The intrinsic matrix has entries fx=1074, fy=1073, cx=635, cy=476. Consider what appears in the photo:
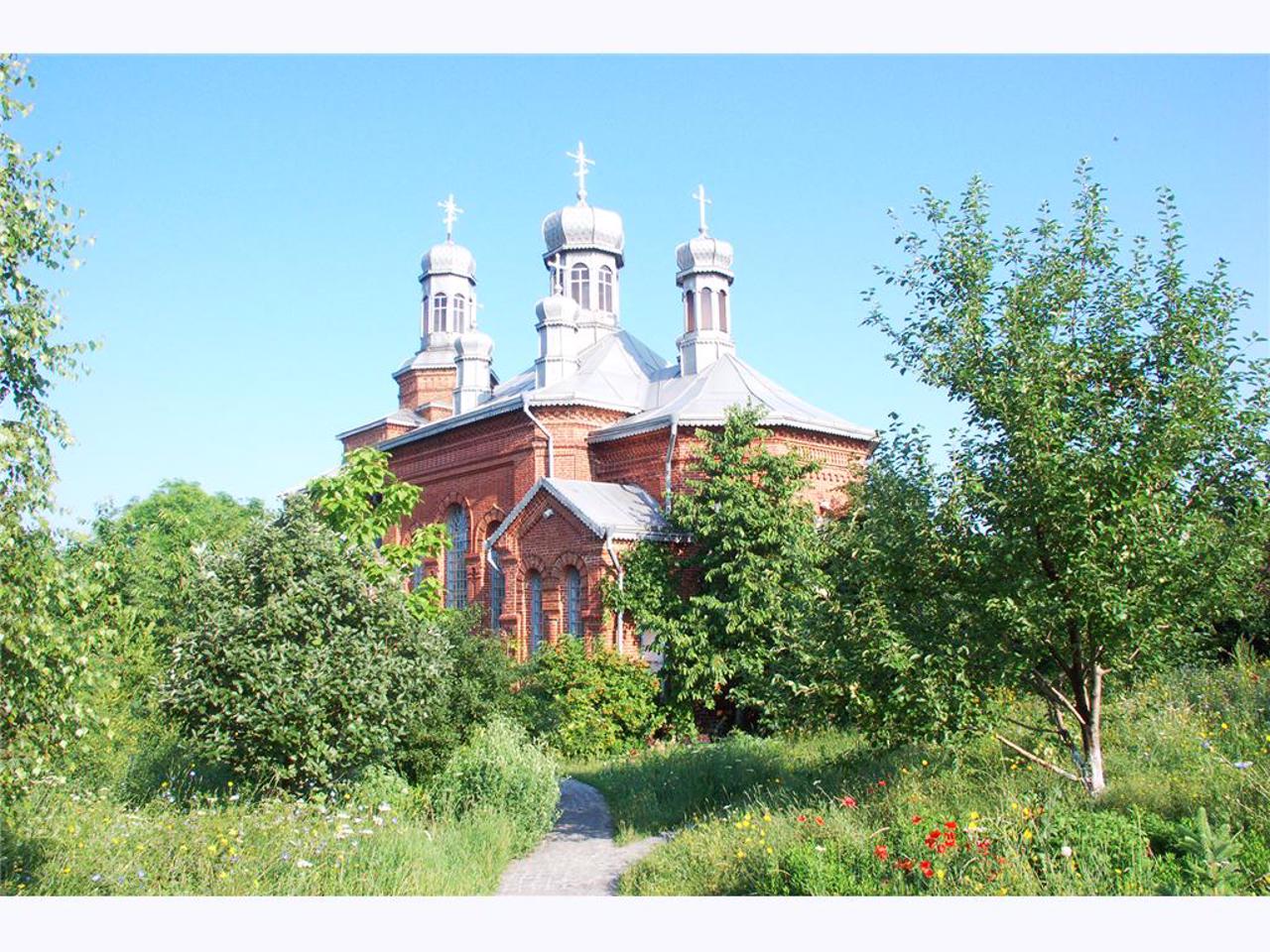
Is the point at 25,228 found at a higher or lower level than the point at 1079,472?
higher

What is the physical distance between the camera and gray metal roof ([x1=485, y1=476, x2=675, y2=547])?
19.9 meters

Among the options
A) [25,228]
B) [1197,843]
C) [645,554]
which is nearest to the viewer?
[25,228]

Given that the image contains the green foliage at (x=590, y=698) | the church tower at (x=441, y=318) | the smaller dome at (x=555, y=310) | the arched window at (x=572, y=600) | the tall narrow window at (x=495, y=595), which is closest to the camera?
the green foliage at (x=590, y=698)

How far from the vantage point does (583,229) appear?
102 feet

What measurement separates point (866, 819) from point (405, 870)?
12.3 ft

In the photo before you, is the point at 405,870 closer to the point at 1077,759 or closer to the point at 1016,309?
the point at 1077,759

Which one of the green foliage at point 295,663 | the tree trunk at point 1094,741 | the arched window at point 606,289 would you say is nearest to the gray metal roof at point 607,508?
the green foliage at point 295,663

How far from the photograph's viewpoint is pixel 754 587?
18281mm

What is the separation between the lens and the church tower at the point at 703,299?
24703 mm

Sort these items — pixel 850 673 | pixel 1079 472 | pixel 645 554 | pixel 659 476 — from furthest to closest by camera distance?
pixel 659 476 → pixel 645 554 → pixel 850 673 → pixel 1079 472

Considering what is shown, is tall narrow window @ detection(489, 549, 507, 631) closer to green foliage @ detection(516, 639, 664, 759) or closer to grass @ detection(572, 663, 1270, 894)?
green foliage @ detection(516, 639, 664, 759)

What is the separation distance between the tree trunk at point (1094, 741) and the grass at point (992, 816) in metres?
0.14

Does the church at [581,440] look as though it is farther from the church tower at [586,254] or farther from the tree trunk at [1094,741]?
the tree trunk at [1094,741]

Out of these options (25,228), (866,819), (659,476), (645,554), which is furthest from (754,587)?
(25,228)
